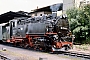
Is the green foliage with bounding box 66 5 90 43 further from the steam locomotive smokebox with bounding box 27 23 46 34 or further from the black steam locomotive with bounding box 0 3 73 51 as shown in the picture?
the steam locomotive smokebox with bounding box 27 23 46 34

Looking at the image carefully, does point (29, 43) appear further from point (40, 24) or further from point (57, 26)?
point (57, 26)

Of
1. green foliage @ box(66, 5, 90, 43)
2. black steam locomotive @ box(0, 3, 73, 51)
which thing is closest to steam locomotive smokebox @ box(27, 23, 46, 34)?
black steam locomotive @ box(0, 3, 73, 51)

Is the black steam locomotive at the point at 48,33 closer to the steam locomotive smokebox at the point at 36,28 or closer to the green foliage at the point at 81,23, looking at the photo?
the steam locomotive smokebox at the point at 36,28

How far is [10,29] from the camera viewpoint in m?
23.4

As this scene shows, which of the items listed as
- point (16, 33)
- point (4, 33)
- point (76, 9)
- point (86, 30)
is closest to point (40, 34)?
point (16, 33)

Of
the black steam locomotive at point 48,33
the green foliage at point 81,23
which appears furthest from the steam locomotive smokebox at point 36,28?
the green foliage at point 81,23

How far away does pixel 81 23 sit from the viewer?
23.0 metres

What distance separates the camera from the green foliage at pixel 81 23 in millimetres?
22547

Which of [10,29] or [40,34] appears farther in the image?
[10,29]

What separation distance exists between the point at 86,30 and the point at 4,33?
1042 cm

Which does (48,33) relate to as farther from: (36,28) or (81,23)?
(81,23)

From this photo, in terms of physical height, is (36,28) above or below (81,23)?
below

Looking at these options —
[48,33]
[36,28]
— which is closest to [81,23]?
[36,28]

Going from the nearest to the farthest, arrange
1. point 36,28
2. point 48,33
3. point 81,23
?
point 48,33, point 36,28, point 81,23
